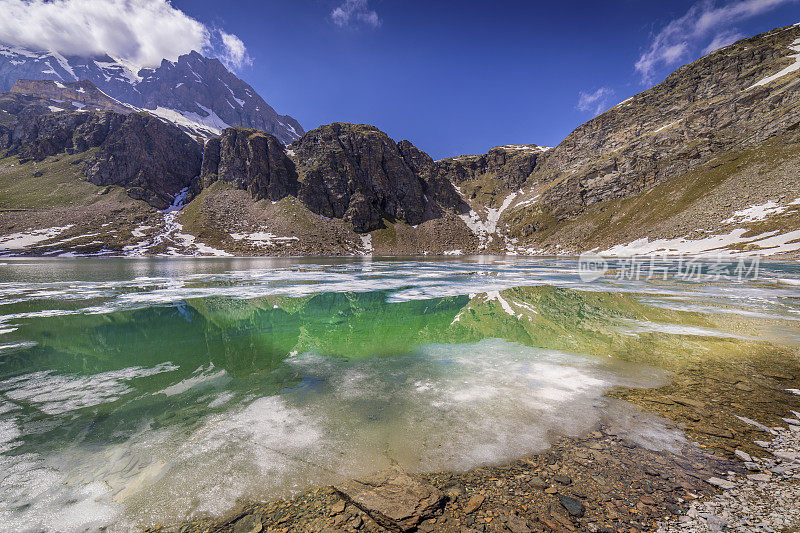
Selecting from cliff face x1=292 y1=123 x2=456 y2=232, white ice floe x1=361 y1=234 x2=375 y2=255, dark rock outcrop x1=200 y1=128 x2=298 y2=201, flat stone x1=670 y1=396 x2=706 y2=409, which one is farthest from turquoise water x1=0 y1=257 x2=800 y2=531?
dark rock outcrop x1=200 y1=128 x2=298 y2=201

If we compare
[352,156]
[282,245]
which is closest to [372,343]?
[282,245]

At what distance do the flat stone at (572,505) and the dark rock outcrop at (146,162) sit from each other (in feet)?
635

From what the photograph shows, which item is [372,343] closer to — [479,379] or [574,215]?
[479,379]

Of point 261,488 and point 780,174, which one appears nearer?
point 261,488

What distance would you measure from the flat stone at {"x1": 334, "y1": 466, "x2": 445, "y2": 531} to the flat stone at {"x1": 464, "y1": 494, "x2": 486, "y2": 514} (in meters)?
0.35

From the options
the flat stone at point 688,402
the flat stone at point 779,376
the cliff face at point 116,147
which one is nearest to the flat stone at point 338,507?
the flat stone at point 688,402

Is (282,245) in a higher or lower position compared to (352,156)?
lower

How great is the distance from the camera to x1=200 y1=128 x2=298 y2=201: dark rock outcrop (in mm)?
156750

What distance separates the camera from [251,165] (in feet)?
519

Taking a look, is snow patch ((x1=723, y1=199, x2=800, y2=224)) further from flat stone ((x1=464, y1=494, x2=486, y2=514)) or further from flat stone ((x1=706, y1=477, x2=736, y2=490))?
flat stone ((x1=464, y1=494, x2=486, y2=514))

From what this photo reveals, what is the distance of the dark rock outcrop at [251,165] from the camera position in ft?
514

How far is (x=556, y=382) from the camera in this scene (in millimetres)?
8438

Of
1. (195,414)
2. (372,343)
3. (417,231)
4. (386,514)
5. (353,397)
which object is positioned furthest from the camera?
(417,231)

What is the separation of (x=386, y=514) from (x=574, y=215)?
537 ft
